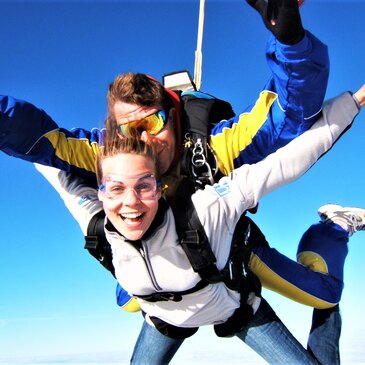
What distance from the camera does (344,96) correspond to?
6.08 ft

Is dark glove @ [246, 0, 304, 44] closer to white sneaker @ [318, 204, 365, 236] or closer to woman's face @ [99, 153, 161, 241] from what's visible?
woman's face @ [99, 153, 161, 241]

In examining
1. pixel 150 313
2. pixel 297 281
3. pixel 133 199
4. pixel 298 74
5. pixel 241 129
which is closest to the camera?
pixel 298 74

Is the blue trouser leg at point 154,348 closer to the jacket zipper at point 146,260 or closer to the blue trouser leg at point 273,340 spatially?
the blue trouser leg at point 273,340

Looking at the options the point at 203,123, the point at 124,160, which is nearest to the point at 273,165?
the point at 203,123

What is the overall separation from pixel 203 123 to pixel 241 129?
183mm

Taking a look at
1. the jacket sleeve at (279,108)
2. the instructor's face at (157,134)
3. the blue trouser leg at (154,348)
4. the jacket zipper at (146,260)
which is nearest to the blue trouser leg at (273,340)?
the blue trouser leg at (154,348)

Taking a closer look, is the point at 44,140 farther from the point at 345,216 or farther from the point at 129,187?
the point at 345,216

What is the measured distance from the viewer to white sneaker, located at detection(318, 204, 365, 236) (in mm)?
2627

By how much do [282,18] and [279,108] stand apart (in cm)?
44

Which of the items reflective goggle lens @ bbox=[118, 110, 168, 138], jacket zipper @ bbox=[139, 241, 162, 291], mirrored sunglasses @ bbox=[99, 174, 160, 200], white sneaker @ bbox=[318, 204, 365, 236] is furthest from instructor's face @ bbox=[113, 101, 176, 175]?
white sneaker @ bbox=[318, 204, 365, 236]

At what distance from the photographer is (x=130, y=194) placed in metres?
1.82

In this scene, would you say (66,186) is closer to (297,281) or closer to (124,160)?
(124,160)

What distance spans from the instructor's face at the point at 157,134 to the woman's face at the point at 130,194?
4.3 inches

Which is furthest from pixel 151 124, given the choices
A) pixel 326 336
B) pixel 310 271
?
pixel 326 336
